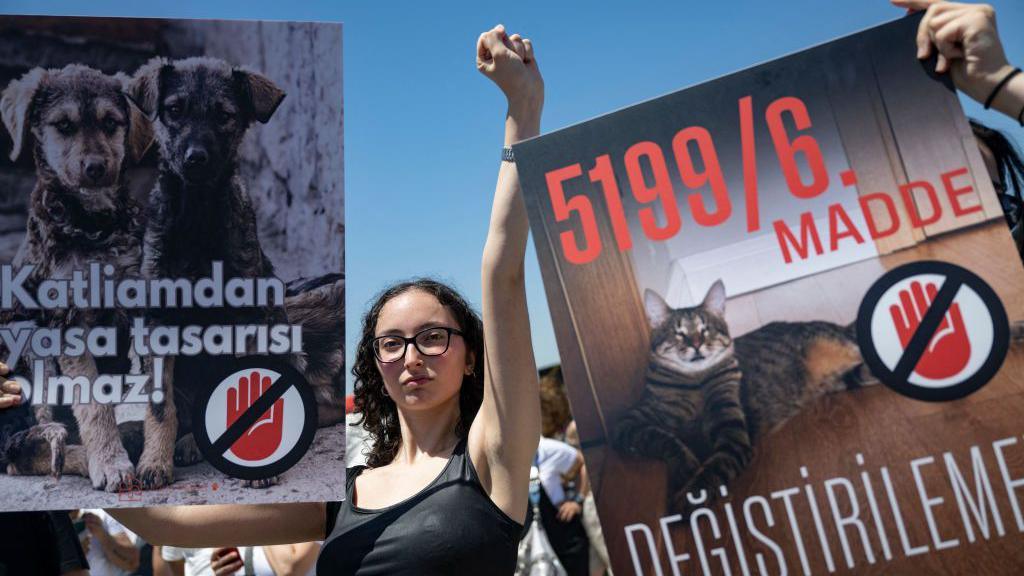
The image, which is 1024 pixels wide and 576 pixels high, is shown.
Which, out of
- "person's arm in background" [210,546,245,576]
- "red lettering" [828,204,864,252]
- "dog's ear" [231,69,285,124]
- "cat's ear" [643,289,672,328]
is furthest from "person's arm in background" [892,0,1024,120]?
"person's arm in background" [210,546,245,576]

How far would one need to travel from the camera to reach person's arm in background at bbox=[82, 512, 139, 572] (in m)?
5.26

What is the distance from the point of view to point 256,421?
2.15m

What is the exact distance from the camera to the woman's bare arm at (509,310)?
194 centimetres

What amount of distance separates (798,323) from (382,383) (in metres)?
1.17

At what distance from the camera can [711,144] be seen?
166 cm

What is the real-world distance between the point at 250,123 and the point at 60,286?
564mm

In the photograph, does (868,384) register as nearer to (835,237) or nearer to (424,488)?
(835,237)

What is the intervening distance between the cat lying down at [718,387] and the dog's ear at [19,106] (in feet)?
5.03

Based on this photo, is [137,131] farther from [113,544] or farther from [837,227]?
[113,544]

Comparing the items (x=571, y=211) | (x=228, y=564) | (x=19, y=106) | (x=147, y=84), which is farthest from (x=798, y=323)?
(x=228, y=564)

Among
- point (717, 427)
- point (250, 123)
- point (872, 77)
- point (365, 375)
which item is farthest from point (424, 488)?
point (872, 77)

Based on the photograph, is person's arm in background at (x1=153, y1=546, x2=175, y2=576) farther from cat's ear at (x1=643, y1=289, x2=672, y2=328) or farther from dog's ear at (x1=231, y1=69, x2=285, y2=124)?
cat's ear at (x1=643, y1=289, x2=672, y2=328)

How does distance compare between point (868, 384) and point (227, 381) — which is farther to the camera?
point (227, 381)

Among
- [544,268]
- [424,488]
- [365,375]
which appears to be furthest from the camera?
[365,375]
